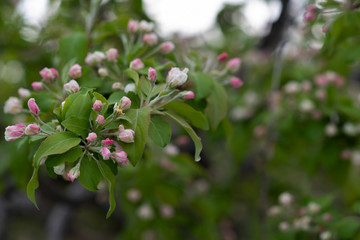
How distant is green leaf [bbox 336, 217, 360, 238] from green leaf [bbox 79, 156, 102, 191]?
78 centimetres

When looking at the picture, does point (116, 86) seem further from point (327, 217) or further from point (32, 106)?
point (327, 217)

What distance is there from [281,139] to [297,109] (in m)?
0.22

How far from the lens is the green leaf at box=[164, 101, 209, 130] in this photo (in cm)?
78

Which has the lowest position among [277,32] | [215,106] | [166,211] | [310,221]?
[166,211]

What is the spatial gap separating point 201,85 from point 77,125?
12.3 inches

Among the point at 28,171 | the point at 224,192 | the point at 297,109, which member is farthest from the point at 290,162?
the point at 28,171

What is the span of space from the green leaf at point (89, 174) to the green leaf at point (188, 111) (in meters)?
0.20

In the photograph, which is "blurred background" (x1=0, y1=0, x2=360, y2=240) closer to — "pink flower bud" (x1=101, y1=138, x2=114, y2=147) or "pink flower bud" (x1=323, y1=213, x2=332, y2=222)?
"pink flower bud" (x1=323, y1=213, x2=332, y2=222)

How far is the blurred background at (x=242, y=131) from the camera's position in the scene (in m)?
1.35

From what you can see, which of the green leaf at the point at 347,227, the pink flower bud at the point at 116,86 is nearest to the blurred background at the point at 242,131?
the green leaf at the point at 347,227

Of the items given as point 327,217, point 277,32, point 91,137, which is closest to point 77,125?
point 91,137

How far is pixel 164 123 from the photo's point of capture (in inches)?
30.2

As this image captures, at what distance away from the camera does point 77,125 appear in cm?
67

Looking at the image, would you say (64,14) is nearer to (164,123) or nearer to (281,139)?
(281,139)
